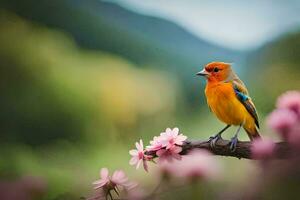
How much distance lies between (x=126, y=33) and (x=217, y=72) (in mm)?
364

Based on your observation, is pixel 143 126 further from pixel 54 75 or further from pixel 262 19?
pixel 262 19

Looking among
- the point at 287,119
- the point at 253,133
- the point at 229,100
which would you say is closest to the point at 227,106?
the point at 229,100

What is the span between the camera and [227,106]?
1.62m

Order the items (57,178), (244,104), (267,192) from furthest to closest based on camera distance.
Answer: (57,178) → (244,104) → (267,192)

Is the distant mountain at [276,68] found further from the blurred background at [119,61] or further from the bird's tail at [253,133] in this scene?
the bird's tail at [253,133]

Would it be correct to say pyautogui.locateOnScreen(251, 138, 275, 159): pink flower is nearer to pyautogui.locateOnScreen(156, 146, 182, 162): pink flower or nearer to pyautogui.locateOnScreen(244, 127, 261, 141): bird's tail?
pyautogui.locateOnScreen(156, 146, 182, 162): pink flower

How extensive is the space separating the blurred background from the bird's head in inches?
4.6

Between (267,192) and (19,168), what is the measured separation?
3.89 feet

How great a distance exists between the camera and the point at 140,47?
1846mm

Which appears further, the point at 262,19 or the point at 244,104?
the point at 262,19

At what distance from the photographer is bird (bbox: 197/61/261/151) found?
1.62 metres

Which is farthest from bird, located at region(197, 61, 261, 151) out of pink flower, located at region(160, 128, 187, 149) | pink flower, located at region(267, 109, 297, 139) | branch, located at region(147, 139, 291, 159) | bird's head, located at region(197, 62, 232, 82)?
pink flower, located at region(267, 109, 297, 139)

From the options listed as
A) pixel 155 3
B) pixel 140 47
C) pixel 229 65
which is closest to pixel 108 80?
pixel 140 47

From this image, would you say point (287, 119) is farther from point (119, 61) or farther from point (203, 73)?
point (119, 61)
